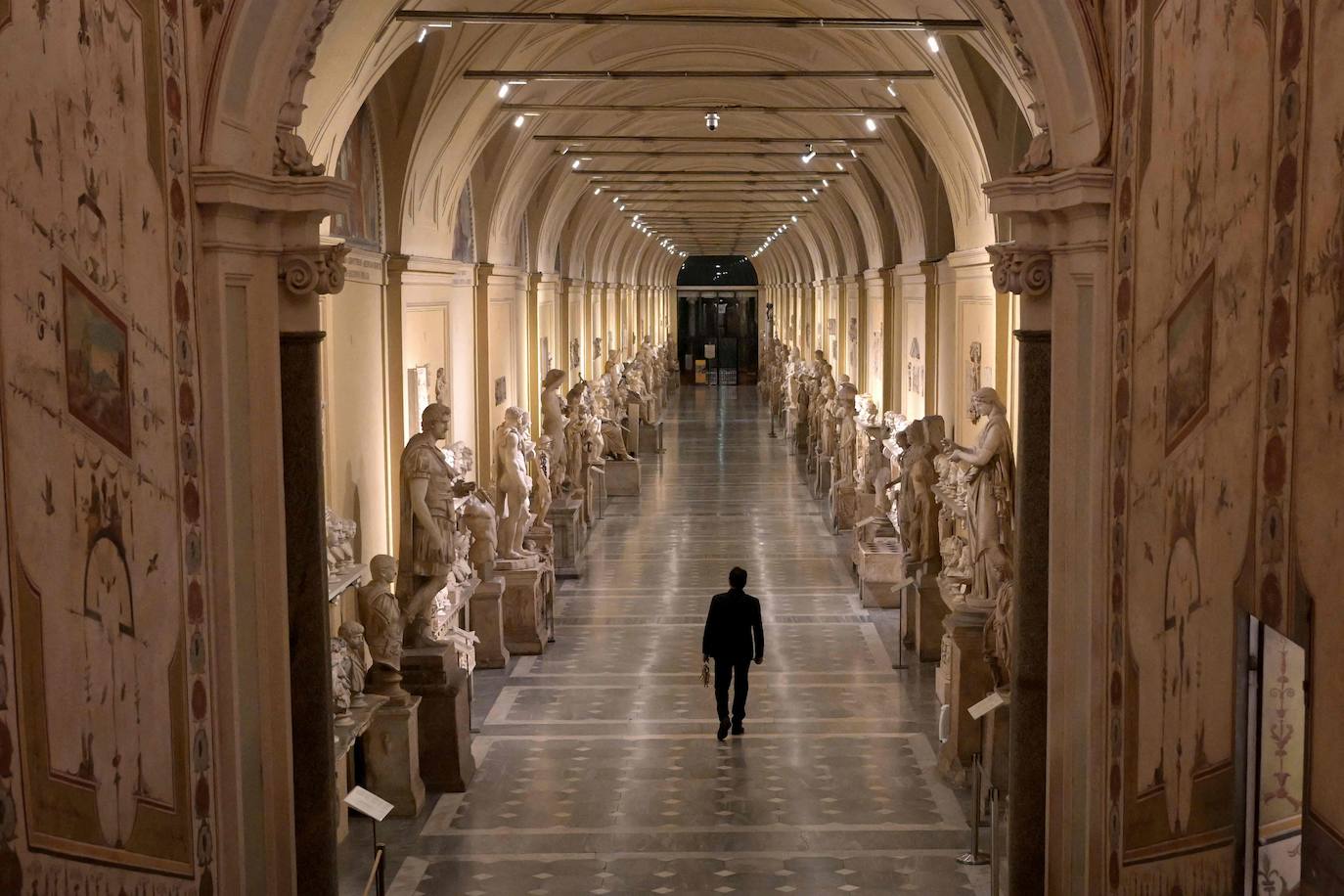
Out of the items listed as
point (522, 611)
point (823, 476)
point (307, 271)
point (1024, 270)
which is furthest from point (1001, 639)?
point (823, 476)

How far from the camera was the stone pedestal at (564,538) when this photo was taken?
68.6 ft

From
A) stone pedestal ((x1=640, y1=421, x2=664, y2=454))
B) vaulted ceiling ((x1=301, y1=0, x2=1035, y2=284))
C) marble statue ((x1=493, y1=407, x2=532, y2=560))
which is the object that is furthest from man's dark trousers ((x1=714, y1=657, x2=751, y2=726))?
stone pedestal ((x1=640, y1=421, x2=664, y2=454))

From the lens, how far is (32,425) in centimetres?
570

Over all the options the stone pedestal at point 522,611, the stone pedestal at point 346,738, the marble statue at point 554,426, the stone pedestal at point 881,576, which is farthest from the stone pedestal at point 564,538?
the stone pedestal at point 346,738

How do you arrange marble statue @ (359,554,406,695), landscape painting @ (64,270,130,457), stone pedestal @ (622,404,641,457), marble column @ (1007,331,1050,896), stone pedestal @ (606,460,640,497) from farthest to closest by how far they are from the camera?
stone pedestal @ (622,404,641,457), stone pedestal @ (606,460,640,497), marble statue @ (359,554,406,695), marble column @ (1007,331,1050,896), landscape painting @ (64,270,130,457)

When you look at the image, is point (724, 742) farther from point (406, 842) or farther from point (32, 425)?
point (32, 425)

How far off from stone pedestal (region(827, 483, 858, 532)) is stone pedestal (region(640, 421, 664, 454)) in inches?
528

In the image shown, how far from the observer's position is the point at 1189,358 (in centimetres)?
562

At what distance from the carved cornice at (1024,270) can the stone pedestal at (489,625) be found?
9.63 metres

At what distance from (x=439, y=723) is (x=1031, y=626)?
593 cm

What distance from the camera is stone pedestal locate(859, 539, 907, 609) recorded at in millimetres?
18766

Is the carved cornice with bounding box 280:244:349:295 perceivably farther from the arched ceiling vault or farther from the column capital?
the arched ceiling vault

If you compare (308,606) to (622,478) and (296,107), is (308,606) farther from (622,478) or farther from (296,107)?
(622,478)

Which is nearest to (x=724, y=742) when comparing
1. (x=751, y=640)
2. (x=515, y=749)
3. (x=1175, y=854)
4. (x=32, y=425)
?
(x=751, y=640)
